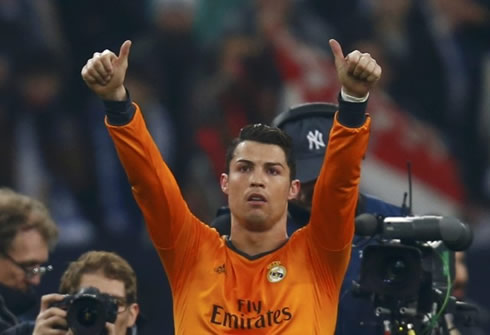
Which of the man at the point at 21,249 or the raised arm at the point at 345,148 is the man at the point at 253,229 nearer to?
the raised arm at the point at 345,148

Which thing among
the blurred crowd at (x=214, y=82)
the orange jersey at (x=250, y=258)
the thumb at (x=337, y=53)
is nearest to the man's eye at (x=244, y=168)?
the orange jersey at (x=250, y=258)

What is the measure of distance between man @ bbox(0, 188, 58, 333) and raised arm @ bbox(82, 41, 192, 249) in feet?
2.74

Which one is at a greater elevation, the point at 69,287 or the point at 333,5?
the point at 333,5

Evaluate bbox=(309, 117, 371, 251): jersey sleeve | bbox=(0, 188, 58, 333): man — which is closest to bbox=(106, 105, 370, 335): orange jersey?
bbox=(309, 117, 371, 251): jersey sleeve

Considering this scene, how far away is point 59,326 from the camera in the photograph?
17.2 feet

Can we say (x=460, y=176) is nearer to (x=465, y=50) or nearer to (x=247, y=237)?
(x=465, y=50)

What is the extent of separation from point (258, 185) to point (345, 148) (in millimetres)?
360

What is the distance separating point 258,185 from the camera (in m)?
Answer: 5.19

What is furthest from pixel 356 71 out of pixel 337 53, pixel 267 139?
pixel 267 139

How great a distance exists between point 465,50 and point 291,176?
4059mm

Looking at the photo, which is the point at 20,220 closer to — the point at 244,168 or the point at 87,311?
the point at 87,311

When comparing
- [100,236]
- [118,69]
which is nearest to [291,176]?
[118,69]

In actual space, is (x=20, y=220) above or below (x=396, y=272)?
above

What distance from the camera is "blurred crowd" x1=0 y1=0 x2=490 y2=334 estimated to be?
29.6 ft
